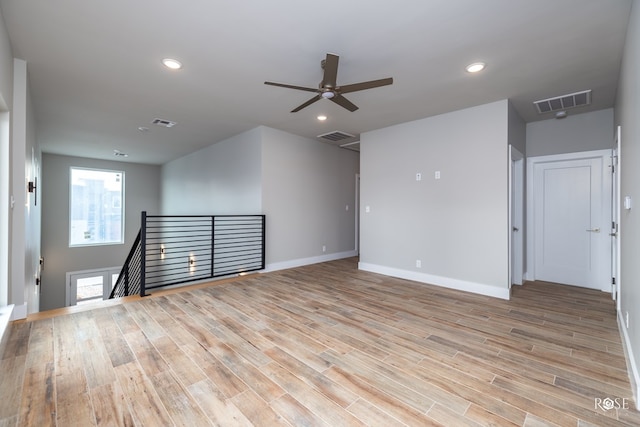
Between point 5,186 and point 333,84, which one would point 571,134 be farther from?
point 5,186

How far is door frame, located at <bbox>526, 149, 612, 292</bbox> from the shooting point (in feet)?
13.8

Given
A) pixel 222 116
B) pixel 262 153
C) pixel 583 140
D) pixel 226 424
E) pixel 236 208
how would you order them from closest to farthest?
pixel 226 424 < pixel 583 140 < pixel 222 116 < pixel 262 153 < pixel 236 208

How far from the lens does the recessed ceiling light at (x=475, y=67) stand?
298cm

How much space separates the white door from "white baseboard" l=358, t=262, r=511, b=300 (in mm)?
1557

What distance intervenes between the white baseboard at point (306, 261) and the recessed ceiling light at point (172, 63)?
348 centimetres

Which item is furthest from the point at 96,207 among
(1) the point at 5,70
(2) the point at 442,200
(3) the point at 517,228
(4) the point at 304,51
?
(3) the point at 517,228

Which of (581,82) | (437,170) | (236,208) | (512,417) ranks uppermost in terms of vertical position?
(581,82)

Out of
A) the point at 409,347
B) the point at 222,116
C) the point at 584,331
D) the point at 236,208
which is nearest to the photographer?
the point at 409,347

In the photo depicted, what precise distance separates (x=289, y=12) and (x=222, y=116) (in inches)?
113

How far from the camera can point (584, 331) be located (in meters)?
2.80

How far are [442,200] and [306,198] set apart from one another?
272cm

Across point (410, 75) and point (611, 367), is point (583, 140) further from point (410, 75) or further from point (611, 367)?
point (611, 367)

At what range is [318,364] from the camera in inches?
86.2

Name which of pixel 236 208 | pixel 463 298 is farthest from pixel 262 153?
pixel 463 298
